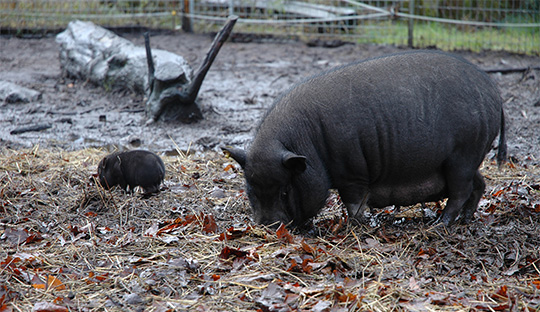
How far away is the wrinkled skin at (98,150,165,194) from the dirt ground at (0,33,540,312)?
124 mm

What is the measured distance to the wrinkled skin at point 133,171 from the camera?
5.89 meters

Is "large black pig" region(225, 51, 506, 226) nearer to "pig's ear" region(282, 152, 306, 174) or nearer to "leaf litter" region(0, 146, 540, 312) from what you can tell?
"pig's ear" region(282, 152, 306, 174)

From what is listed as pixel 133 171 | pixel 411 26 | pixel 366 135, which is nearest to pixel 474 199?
pixel 366 135

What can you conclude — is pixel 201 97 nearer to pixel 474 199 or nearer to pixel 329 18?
pixel 329 18

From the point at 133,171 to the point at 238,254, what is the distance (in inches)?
80.1

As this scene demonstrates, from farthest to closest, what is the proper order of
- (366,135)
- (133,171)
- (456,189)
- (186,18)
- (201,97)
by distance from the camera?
(186,18) → (201,97) → (133,171) → (456,189) → (366,135)

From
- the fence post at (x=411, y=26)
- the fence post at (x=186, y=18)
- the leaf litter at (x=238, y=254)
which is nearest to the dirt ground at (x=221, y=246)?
the leaf litter at (x=238, y=254)

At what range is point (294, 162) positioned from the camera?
4.50 m

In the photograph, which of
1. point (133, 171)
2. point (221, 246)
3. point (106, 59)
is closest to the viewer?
point (221, 246)

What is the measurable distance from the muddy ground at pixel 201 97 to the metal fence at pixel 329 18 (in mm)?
433

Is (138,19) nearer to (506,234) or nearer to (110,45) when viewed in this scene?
(110,45)

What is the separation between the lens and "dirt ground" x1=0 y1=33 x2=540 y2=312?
3729 millimetres

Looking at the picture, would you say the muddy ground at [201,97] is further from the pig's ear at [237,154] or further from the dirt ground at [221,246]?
the pig's ear at [237,154]

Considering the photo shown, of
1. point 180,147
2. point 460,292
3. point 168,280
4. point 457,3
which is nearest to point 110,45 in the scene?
point 180,147
